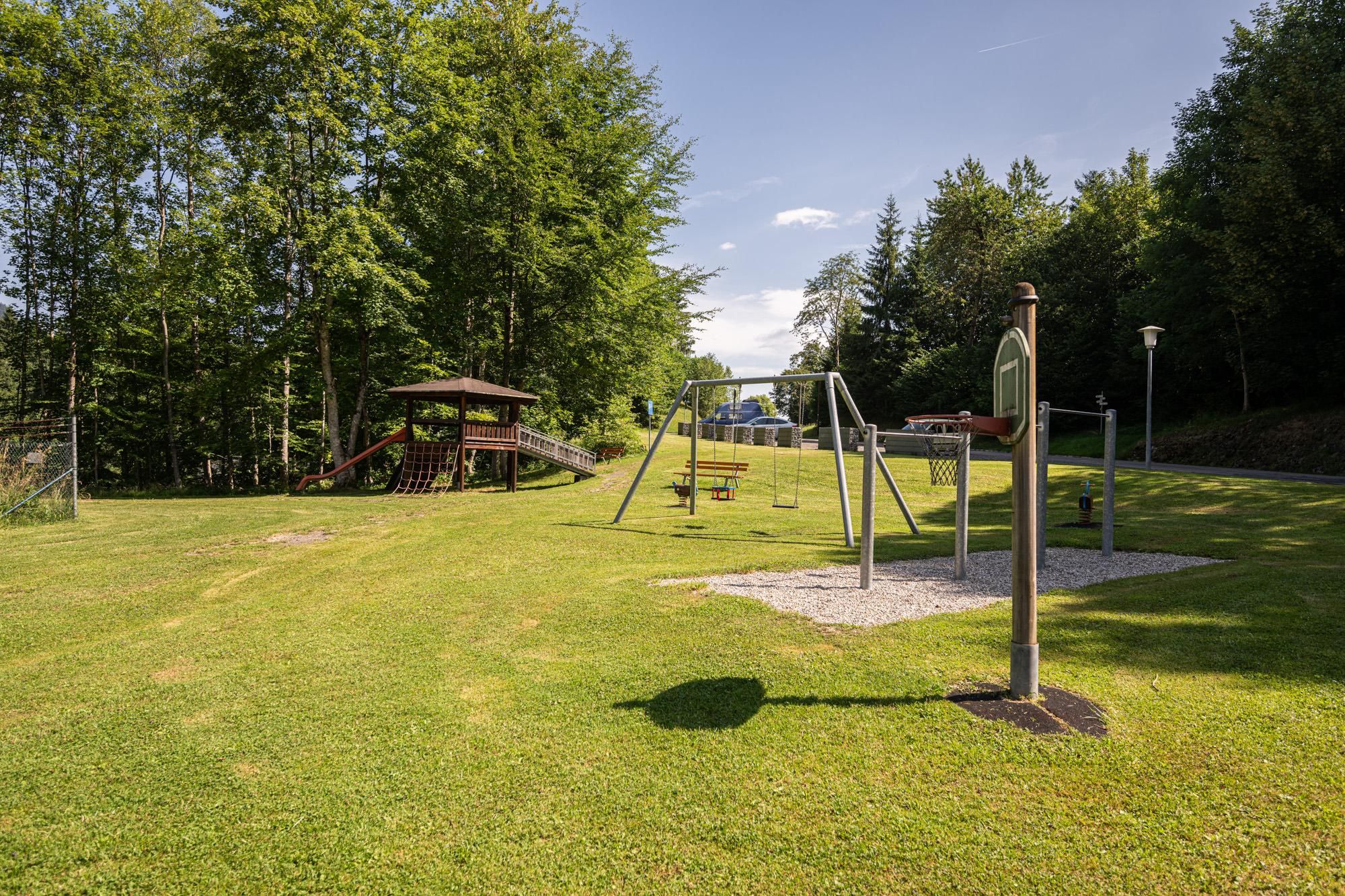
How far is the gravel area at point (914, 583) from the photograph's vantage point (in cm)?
678

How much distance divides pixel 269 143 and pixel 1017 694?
24.8 m

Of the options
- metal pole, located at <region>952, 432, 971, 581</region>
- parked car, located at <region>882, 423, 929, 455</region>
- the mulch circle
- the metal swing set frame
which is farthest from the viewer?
the metal swing set frame

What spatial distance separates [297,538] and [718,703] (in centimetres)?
970

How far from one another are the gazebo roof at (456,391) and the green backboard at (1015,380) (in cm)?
1716

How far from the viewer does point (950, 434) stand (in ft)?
25.9

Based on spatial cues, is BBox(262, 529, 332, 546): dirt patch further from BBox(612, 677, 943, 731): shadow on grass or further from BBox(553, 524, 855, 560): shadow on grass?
BBox(612, 677, 943, 731): shadow on grass

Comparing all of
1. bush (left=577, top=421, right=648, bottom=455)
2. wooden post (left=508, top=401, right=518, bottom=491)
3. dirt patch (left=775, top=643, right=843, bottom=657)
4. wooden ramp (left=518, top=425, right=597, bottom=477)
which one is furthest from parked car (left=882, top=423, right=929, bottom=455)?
bush (left=577, top=421, right=648, bottom=455)

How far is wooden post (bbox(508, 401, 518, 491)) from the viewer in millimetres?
20656

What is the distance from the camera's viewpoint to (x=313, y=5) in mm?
20031

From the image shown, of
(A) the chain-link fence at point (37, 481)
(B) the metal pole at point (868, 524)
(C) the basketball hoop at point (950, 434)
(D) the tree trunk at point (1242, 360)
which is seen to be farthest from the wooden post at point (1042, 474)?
(D) the tree trunk at point (1242, 360)

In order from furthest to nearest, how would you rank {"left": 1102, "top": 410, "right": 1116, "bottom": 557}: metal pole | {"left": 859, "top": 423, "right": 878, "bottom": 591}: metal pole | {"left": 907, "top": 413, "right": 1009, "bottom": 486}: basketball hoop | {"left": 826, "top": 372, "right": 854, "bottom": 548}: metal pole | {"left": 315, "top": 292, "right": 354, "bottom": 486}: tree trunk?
{"left": 315, "top": 292, "right": 354, "bottom": 486}: tree trunk
{"left": 826, "top": 372, "right": 854, "bottom": 548}: metal pole
{"left": 1102, "top": 410, "right": 1116, "bottom": 557}: metal pole
{"left": 859, "top": 423, "right": 878, "bottom": 591}: metal pole
{"left": 907, "top": 413, "right": 1009, "bottom": 486}: basketball hoop

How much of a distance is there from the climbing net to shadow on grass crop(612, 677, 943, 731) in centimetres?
1648

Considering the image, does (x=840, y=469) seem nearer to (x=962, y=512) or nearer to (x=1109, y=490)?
(x=962, y=512)

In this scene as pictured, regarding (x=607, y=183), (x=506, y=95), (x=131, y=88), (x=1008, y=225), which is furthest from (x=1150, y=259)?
(x=131, y=88)
